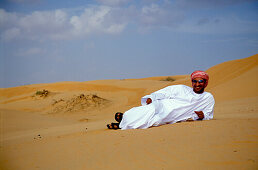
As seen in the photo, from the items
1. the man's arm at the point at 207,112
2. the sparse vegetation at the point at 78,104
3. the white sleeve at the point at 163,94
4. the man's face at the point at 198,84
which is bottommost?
the man's arm at the point at 207,112

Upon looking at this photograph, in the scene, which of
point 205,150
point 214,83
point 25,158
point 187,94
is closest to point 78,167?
point 25,158

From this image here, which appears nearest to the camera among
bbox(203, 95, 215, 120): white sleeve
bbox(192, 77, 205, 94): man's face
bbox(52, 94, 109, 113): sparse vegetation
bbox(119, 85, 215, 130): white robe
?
bbox(119, 85, 215, 130): white robe

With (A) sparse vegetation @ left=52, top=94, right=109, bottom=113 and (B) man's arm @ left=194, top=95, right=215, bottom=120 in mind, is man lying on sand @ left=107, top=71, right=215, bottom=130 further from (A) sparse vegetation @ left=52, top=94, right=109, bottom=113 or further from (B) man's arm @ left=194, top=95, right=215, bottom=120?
(A) sparse vegetation @ left=52, top=94, right=109, bottom=113

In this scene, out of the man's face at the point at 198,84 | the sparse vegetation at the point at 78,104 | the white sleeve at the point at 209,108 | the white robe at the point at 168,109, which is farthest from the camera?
the sparse vegetation at the point at 78,104

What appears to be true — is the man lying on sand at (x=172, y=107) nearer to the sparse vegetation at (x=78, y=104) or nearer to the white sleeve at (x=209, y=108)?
the white sleeve at (x=209, y=108)

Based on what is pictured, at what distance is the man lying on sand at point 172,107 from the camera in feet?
18.2

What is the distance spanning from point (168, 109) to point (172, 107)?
93mm

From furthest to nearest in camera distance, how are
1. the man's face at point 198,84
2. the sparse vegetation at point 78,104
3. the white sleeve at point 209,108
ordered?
1. the sparse vegetation at point 78,104
2. the white sleeve at point 209,108
3. the man's face at point 198,84

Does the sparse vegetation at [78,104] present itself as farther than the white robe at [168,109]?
Yes

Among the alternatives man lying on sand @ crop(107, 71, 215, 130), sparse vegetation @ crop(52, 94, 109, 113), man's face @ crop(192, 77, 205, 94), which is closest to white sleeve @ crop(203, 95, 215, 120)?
man lying on sand @ crop(107, 71, 215, 130)

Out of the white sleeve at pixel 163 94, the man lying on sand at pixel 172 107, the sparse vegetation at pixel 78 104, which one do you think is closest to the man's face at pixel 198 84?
the man lying on sand at pixel 172 107

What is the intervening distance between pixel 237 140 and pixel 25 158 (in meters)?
3.09

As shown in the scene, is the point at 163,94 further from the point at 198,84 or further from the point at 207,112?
the point at 207,112

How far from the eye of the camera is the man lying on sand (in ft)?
18.2
